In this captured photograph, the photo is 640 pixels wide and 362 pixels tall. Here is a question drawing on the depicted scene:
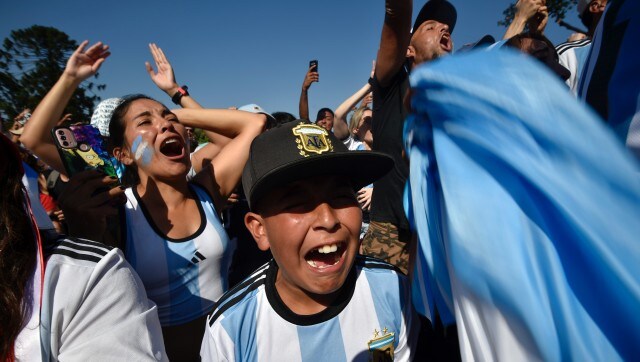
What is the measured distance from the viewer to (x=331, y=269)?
1.33 metres

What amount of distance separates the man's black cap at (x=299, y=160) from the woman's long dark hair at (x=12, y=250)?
0.69m

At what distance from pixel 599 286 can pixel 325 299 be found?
1.04 metres

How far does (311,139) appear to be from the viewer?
1396mm

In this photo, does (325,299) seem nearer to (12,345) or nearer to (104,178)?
(12,345)

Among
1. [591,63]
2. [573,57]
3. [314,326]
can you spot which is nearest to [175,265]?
[314,326]

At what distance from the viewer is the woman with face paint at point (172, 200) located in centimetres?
191

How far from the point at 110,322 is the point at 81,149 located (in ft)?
3.89

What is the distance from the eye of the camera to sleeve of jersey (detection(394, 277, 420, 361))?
58.6 inches

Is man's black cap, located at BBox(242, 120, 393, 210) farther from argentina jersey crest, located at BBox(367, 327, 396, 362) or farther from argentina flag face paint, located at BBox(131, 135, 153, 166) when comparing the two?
argentina flag face paint, located at BBox(131, 135, 153, 166)

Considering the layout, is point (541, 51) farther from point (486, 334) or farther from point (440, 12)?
point (486, 334)

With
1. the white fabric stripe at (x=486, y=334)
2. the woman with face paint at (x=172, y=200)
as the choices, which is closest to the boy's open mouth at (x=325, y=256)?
the white fabric stripe at (x=486, y=334)

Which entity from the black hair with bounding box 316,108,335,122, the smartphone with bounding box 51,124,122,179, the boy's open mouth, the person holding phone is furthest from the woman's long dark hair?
the black hair with bounding box 316,108,335,122

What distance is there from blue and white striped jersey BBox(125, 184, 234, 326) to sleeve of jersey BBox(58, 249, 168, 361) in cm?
82

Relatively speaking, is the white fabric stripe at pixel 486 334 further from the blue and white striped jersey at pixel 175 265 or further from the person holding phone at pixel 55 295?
the blue and white striped jersey at pixel 175 265
